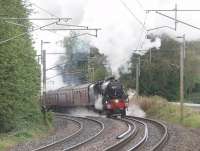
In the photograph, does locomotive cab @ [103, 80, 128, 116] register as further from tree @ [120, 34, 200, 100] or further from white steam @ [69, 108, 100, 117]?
tree @ [120, 34, 200, 100]

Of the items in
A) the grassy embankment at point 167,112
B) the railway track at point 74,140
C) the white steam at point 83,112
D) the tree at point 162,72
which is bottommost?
the white steam at point 83,112

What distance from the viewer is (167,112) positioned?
4591 cm

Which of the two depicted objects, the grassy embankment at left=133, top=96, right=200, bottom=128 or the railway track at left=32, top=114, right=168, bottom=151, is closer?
the railway track at left=32, top=114, right=168, bottom=151

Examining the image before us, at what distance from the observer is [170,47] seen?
75.6m

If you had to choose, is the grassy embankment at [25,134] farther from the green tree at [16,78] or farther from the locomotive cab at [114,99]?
the locomotive cab at [114,99]

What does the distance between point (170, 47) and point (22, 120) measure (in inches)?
1772

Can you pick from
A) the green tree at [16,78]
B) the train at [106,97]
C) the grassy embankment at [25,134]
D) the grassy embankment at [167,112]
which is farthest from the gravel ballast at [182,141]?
the train at [106,97]

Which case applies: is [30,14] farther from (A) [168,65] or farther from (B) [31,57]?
(A) [168,65]

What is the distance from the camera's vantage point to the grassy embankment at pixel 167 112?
120 feet

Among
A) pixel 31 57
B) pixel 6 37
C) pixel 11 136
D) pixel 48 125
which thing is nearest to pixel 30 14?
pixel 31 57

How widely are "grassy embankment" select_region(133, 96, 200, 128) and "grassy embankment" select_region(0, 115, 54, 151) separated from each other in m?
8.26

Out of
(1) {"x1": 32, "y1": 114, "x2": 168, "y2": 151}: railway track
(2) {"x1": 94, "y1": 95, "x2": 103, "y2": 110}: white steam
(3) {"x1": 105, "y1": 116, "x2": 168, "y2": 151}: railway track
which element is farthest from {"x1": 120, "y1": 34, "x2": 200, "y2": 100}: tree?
(1) {"x1": 32, "y1": 114, "x2": 168, "y2": 151}: railway track

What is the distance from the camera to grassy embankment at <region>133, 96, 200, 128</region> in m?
36.6

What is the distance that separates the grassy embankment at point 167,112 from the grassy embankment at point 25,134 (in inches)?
325
